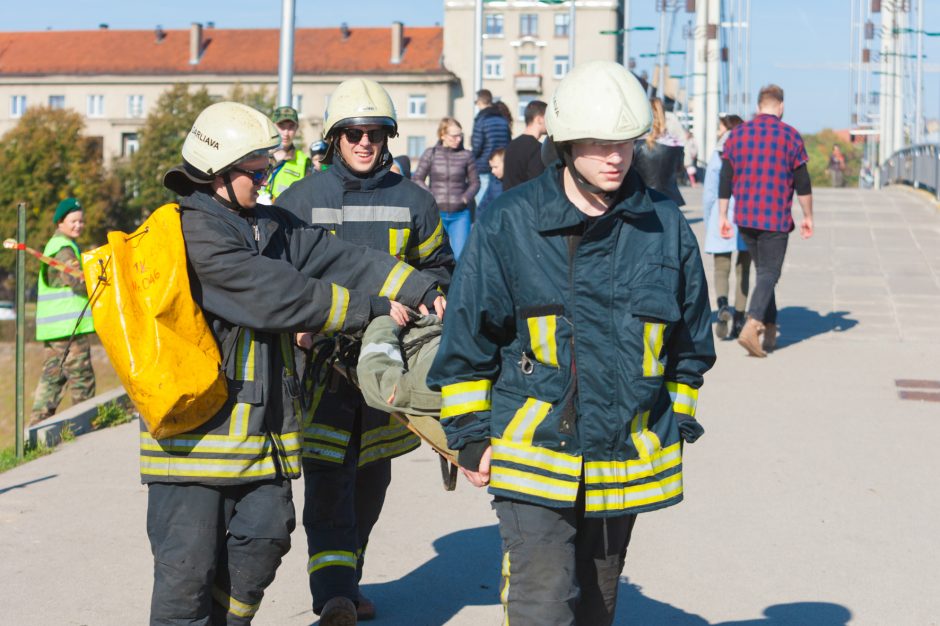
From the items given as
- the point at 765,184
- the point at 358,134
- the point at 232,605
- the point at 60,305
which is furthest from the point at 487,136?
→ the point at 232,605

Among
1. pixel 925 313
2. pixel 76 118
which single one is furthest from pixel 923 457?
pixel 76 118

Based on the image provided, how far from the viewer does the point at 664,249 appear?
3.82 metres

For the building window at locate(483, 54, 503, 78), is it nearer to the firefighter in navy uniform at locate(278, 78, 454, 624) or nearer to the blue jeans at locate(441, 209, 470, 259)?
the blue jeans at locate(441, 209, 470, 259)

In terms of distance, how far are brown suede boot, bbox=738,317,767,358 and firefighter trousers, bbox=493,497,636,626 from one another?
303 inches

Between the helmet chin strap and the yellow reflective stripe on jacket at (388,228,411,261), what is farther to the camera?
the yellow reflective stripe on jacket at (388,228,411,261)

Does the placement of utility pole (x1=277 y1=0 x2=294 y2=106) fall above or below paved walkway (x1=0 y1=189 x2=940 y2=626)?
above

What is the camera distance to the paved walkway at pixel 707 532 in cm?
550

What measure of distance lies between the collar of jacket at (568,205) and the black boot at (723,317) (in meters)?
8.81

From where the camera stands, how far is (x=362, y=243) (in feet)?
17.4

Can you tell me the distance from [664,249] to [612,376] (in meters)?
0.38

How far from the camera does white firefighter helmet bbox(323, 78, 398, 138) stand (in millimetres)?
5219

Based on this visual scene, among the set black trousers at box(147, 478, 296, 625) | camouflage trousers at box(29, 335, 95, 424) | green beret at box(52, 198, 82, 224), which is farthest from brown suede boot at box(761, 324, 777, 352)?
black trousers at box(147, 478, 296, 625)

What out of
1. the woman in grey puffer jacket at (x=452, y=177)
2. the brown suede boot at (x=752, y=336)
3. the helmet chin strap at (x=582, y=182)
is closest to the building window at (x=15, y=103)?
the woman in grey puffer jacket at (x=452, y=177)

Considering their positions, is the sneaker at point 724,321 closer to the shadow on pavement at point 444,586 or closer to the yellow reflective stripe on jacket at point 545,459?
the shadow on pavement at point 444,586
